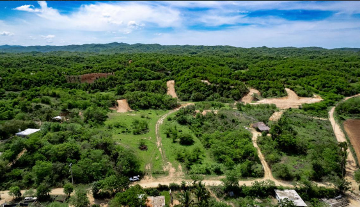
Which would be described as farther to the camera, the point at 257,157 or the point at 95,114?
the point at 95,114

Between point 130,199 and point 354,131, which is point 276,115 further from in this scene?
point 130,199

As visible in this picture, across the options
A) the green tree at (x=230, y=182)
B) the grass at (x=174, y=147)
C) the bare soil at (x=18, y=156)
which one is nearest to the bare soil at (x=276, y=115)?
the grass at (x=174, y=147)

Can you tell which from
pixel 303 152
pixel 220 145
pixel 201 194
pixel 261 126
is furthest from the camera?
pixel 261 126

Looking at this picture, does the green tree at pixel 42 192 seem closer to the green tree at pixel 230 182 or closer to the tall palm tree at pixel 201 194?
the tall palm tree at pixel 201 194

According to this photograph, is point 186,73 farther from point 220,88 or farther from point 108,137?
point 108,137

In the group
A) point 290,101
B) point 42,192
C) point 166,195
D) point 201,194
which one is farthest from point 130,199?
point 290,101

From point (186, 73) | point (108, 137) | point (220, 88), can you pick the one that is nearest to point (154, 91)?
point (186, 73)

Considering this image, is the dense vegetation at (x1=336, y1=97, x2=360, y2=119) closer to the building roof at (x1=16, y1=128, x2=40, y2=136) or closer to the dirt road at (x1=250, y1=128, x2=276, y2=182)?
the dirt road at (x1=250, y1=128, x2=276, y2=182)
